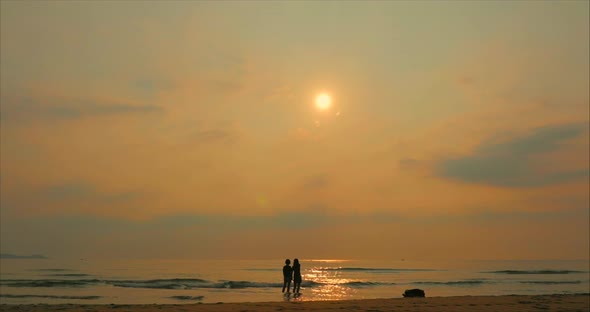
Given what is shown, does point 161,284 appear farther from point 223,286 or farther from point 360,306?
point 360,306

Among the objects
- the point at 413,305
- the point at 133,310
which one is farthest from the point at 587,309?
the point at 133,310

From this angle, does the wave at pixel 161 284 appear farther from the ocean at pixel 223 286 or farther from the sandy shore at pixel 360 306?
the sandy shore at pixel 360 306

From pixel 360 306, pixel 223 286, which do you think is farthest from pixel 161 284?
pixel 360 306

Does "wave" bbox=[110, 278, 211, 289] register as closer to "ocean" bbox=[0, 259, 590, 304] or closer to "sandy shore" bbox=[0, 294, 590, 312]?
"ocean" bbox=[0, 259, 590, 304]

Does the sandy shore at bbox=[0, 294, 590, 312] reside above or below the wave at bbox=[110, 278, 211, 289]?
below

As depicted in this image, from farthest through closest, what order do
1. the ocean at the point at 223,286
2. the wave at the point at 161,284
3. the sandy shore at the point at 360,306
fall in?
1. the wave at the point at 161,284
2. the ocean at the point at 223,286
3. the sandy shore at the point at 360,306

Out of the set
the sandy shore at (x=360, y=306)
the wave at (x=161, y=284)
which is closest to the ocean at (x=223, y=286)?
the wave at (x=161, y=284)

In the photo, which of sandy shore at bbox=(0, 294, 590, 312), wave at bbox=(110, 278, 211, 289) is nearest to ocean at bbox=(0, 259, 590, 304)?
wave at bbox=(110, 278, 211, 289)

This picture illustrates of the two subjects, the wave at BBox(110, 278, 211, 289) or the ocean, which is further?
the wave at BBox(110, 278, 211, 289)

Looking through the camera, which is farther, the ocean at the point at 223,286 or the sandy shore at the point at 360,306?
the ocean at the point at 223,286

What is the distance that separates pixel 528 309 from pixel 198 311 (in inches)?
438

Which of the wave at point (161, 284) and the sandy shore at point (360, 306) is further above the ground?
the wave at point (161, 284)

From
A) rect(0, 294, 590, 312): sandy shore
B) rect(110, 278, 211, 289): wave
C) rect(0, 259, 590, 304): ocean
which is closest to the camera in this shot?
rect(0, 294, 590, 312): sandy shore

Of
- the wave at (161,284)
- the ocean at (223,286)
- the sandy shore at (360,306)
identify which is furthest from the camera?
the wave at (161,284)
